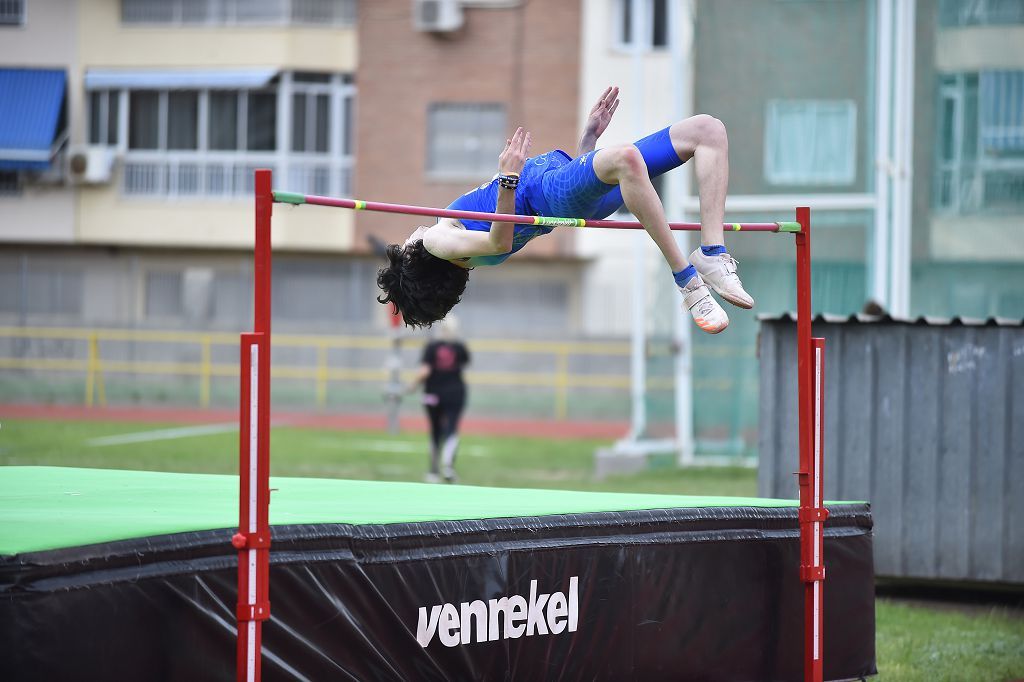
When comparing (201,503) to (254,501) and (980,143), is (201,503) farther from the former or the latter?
(980,143)

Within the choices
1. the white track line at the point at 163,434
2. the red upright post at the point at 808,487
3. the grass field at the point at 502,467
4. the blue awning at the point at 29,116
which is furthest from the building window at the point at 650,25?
the red upright post at the point at 808,487

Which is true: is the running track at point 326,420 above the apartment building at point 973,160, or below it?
below

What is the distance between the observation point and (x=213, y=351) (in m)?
26.3

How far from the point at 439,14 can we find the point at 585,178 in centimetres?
2198

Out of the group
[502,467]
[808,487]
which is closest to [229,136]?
[502,467]

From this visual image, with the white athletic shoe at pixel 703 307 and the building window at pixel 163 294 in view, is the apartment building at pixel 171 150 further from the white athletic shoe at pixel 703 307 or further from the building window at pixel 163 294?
the white athletic shoe at pixel 703 307

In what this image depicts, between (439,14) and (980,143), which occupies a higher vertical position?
(439,14)

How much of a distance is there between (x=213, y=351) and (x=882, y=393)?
20188mm

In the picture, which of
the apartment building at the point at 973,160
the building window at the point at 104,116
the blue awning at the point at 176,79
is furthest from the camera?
the building window at the point at 104,116

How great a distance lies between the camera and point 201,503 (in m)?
5.25

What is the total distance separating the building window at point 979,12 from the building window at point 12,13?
2163 cm

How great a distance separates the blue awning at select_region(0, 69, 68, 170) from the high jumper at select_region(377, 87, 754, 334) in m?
23.9

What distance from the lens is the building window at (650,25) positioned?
85.4 ft

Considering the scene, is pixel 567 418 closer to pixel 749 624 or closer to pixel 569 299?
pixel 569 299
